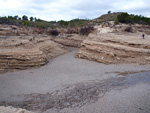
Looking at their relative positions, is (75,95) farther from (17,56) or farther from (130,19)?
(130,19)

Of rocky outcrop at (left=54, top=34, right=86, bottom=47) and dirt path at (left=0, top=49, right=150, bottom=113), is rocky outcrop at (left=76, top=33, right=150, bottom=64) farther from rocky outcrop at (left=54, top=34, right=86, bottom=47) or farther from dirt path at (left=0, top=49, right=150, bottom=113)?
rocky outcrop at (left=54, top=34, right=86, bottom=47)

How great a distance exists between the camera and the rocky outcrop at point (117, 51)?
1406 centimetres

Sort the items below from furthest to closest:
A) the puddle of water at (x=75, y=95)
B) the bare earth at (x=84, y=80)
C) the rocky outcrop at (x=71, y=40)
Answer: the rocky outcrop at (x=71, y=40) → the puddle of water at (x=75, y=95) → the bare earth at (x=84, y=80)

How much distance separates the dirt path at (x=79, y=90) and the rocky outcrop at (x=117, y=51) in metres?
1.27

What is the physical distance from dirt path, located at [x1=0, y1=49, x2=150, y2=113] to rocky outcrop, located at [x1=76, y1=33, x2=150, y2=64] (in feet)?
4.16

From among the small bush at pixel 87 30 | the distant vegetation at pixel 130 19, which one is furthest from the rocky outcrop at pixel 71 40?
the distant vegetation at pixel 130 19

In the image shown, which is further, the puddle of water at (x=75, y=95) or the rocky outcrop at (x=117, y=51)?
the rocky outcrop at (x=117, y=51)

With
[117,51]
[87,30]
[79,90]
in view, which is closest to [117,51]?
[117,51]

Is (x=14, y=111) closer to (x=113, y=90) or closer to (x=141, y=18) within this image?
(x=113, y=90)

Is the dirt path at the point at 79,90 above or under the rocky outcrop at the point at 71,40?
under

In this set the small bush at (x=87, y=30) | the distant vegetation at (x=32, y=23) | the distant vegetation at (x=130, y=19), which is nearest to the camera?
the small bush at (x=87, y=30)

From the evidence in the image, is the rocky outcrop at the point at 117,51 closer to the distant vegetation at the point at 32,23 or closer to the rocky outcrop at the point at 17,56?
the rocky outcrop at the point at 17,56

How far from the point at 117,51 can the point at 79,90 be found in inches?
288

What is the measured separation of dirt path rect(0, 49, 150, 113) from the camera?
24.4 ft
